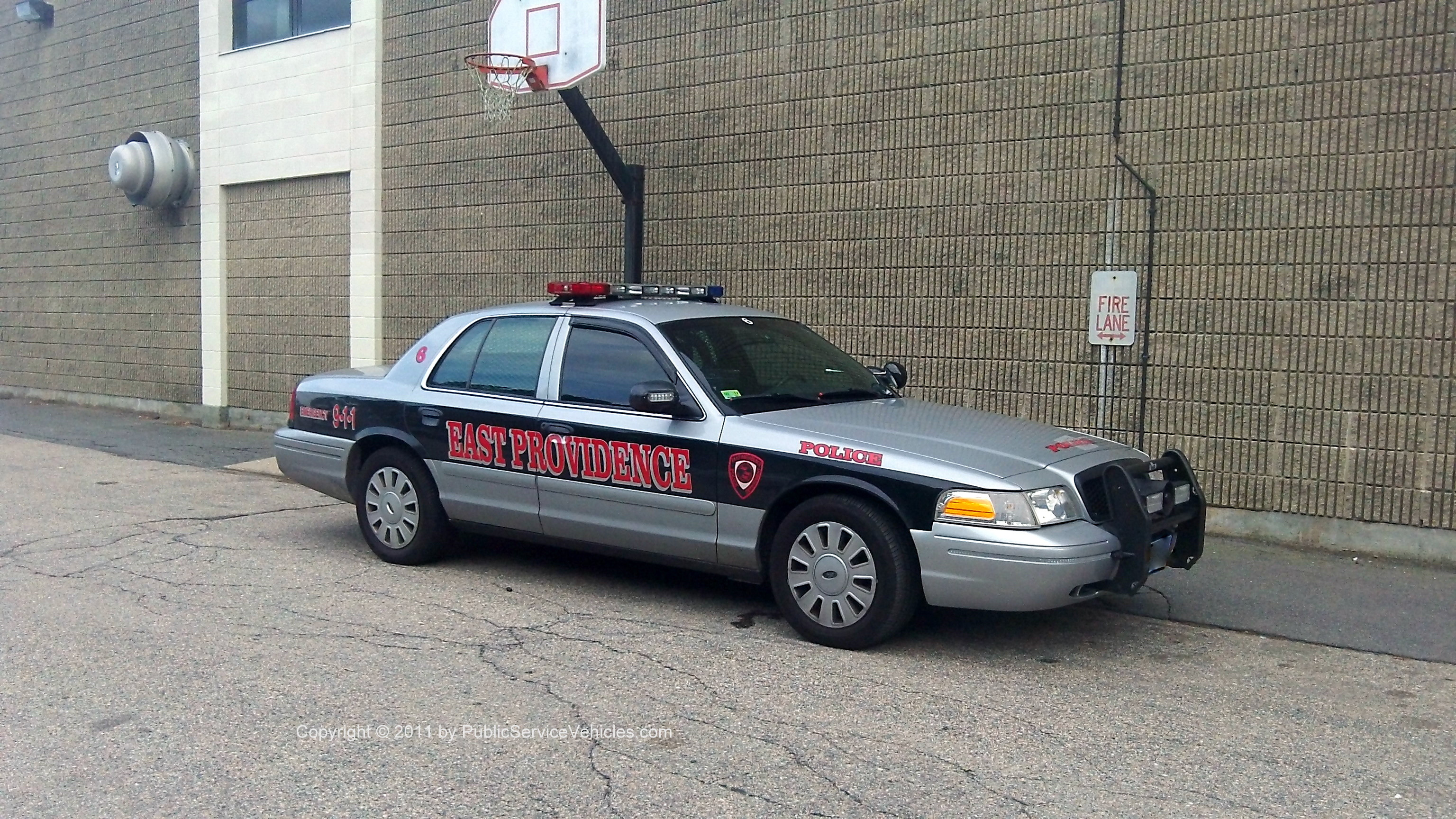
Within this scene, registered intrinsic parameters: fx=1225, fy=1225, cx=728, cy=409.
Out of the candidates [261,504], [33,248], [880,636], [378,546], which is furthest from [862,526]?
[33,248]

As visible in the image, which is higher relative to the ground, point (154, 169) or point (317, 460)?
point (154, 169)

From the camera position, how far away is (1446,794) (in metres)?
4.22

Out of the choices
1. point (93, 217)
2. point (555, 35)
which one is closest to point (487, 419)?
point (555, 35)

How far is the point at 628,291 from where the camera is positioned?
7.38 meters

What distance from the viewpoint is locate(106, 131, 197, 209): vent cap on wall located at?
14922 millimetres

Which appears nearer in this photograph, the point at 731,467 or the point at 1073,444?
the point at 731,467

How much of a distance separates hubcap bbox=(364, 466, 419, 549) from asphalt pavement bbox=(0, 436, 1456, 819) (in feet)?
0.74

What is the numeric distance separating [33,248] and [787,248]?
12.6 meters

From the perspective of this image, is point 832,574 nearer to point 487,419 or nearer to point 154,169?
point 487,419

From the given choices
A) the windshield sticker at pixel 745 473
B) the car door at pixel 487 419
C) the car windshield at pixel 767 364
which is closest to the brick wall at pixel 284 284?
the car door at pixel 487 419

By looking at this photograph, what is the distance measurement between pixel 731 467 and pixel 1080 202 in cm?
433

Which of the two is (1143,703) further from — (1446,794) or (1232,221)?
(1232,221)

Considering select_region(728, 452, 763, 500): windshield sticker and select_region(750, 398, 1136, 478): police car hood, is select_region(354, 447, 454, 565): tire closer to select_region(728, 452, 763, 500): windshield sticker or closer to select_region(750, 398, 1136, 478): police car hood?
select_region(728, 452, 763, 500): windshield sticker

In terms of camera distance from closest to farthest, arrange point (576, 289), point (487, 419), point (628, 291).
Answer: point (487, 419) < point (576, 289) < point (628, 291)
